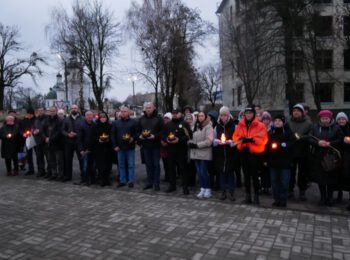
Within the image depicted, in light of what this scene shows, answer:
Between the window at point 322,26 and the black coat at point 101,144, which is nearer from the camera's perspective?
the black coat at point 101,144

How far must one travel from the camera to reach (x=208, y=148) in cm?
786

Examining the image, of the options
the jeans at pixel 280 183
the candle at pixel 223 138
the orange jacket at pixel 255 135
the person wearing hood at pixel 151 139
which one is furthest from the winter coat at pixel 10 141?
the jeans at pixel 280 183

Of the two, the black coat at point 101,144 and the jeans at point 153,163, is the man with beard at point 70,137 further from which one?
the jeans at point 153,163

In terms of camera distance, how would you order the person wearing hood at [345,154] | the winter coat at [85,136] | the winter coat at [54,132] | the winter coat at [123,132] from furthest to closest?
→ the winter coat at [54,132]
the winter coat at [85,136]
the winter coat at [123,132]
the person wearing hood at [345,154]

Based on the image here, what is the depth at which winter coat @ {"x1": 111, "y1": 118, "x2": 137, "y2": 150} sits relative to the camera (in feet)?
29.9

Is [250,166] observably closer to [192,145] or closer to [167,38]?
[192,145]

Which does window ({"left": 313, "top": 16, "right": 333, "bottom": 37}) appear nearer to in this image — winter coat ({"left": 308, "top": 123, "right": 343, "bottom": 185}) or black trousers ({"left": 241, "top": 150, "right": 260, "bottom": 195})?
winter coat ({"left": 308, "top": 123, "right": 343, "bottom": 185})

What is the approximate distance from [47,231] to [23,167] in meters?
7.27

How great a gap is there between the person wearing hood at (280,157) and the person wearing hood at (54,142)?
600 cm

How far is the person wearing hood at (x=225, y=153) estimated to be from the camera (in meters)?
7.51

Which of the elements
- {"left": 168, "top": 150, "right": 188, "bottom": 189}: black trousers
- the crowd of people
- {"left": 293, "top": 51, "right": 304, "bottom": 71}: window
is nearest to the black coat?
the crowd of people

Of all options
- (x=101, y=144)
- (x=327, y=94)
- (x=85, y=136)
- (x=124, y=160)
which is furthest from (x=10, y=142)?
(x=327, y=94)

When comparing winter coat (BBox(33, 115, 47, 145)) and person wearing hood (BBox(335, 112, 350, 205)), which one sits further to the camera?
winter coat (BBox(33, 115, 47, 145))

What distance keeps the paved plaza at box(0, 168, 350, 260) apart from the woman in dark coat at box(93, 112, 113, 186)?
4.69ft
